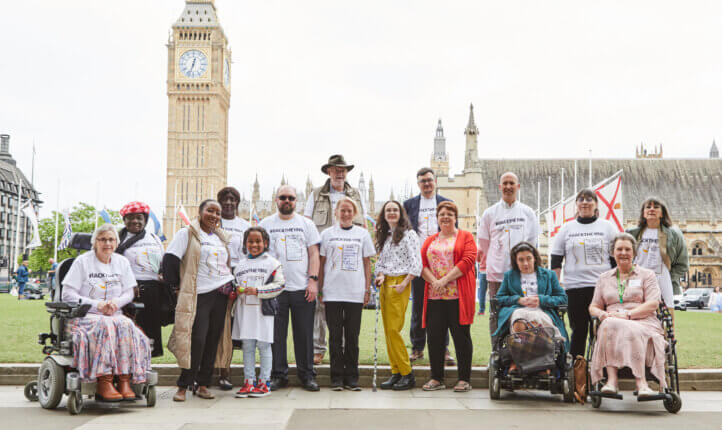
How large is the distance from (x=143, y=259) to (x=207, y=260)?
59 cm

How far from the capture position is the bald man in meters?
6.48

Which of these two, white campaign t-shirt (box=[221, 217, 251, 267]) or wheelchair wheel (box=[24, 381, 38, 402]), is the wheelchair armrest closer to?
wheelchair wheel (box=[24, 381, 38, 402])

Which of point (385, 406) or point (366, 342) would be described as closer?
point (385, 406)

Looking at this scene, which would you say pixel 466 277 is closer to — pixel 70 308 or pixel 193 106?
pixel 70 308

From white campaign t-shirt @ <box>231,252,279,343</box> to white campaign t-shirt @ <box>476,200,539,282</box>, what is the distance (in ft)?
6.96

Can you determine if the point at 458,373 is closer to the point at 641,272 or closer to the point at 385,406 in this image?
the point at 385,406

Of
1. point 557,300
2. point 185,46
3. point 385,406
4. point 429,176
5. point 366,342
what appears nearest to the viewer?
point 385,406

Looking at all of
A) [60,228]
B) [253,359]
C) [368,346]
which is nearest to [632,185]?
[60,228]

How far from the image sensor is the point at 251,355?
5848 mm

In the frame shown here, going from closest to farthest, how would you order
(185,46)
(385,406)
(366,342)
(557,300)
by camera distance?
1. (385,406)
2. (557,300)
3. (366,342)
4. (185,46)

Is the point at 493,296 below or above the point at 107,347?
above

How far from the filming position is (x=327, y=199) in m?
7.03

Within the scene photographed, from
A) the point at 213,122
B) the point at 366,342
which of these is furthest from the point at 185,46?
the point at 366,342

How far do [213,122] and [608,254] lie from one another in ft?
267
